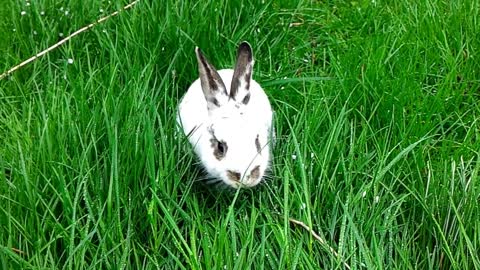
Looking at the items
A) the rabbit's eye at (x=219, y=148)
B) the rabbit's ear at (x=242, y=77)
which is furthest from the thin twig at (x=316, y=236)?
the rabbit's ear at (x=242, y=77)

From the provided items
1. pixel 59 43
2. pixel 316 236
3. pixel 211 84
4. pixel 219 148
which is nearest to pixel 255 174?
pixel 219 148

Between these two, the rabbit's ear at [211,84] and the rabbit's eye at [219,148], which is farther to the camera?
the rabbit's ear at [211,84]

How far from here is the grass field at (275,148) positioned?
2588 millimetres

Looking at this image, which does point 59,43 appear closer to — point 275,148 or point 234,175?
point 275,148

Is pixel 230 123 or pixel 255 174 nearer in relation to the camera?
pixel 255 174

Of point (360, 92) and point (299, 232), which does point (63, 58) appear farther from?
point (299, 232)

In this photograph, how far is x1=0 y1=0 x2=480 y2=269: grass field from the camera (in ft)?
8.49

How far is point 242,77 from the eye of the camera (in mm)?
3006

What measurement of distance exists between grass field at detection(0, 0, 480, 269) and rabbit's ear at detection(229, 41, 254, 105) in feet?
0.71

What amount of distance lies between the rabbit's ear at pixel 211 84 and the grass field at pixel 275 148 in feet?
0.62

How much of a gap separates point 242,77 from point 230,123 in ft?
0.73

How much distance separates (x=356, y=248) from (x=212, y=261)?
0.47 m

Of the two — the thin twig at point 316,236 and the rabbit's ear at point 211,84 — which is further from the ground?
the rabbit's ear at point 211,84

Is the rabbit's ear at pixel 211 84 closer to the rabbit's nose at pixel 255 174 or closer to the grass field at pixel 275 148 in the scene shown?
the grass field at pixel 275 148
